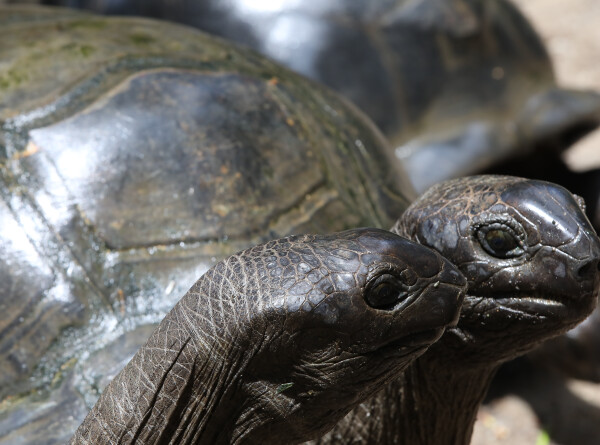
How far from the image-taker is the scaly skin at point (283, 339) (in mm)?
1873

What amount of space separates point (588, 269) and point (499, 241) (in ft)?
0.77

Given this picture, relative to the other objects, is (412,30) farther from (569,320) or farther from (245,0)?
(569,320)

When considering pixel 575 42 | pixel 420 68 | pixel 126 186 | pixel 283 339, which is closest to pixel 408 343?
pixel 283 339

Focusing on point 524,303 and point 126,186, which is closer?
point 524,303

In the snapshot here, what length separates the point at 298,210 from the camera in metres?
2.66

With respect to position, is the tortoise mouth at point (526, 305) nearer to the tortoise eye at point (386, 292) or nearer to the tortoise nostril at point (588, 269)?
the tortoise nostril at point (588, 269)

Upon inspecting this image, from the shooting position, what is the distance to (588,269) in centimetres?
214

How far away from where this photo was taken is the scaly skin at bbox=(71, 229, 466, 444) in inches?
73.7

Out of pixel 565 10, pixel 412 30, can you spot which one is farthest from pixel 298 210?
pixel 565 10

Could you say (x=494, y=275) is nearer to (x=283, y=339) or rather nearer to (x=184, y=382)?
(x=283, y=339)

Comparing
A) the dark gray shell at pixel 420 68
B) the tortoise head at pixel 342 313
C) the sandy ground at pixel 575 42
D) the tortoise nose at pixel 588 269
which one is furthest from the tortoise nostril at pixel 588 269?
the sandy ground at pixel 575 42

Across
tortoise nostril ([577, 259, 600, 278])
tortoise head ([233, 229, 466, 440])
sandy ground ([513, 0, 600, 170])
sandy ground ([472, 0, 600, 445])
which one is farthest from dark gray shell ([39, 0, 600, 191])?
tortoise head ([233, 229, 466, 440])

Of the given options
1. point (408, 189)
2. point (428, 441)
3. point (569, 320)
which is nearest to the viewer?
point (569, 320)

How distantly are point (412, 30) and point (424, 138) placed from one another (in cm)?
74
